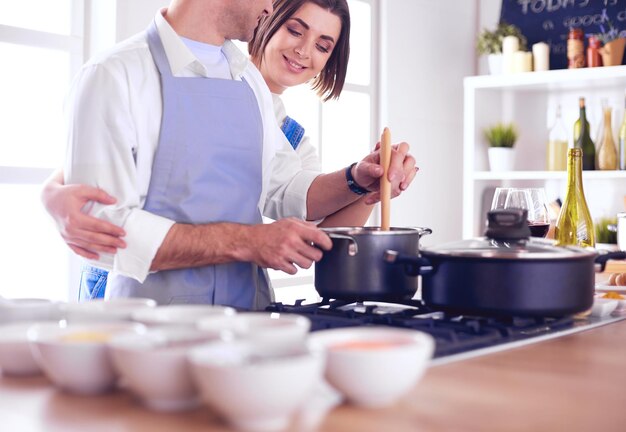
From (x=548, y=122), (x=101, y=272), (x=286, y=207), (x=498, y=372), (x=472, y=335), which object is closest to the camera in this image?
(x=498, y=372)

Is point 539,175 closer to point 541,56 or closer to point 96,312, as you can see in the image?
point 541,56

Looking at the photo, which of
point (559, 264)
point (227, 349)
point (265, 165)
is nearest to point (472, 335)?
point (559, 264)

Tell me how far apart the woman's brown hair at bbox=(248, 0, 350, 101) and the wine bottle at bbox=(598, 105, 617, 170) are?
2072mm

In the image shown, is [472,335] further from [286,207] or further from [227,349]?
[286,207]

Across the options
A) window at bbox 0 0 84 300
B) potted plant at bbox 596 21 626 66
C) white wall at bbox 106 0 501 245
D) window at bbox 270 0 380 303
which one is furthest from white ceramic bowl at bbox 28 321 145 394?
potted plant at bbox 596 21 626 66

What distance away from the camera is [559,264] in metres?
1.24

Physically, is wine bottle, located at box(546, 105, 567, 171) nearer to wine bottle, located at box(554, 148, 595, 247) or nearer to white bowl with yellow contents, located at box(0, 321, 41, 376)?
wine bottle, located at box(554, 148, 595, 247)

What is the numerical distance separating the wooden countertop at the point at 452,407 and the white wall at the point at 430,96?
3.58 metres

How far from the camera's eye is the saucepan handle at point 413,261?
4.22ft

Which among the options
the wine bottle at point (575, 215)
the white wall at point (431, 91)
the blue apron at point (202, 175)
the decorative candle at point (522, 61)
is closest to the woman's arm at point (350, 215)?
the blue apron at point (202, 175)

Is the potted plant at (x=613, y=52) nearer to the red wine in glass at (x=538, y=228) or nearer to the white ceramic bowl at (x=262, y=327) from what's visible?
the red wine in glass at (x=538, y=228)

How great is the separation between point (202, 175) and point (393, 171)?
422mm

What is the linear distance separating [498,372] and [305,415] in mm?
312

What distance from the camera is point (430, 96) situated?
4.84 meters
